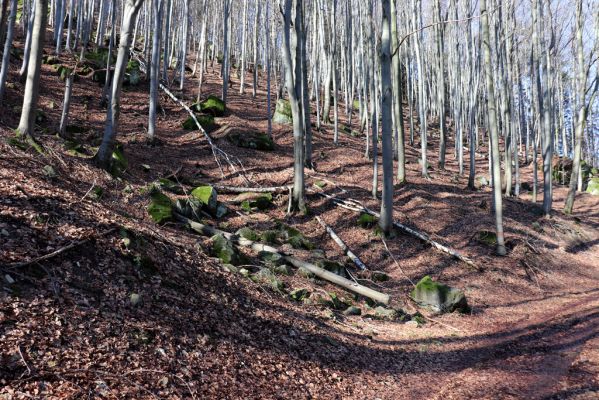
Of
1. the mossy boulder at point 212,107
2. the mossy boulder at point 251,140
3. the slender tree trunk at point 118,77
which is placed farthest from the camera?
the mossy boulder at point 212,107

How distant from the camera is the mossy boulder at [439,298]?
8.36 meters

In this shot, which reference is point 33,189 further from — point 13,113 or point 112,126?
point 13,113

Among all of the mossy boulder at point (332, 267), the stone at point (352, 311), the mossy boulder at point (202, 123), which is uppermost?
the mossy boulder at point (202, 123)

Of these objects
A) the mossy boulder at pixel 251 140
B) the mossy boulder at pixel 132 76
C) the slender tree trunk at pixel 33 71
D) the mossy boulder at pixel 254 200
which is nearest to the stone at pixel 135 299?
the slender tree trunk at pixel 33 71

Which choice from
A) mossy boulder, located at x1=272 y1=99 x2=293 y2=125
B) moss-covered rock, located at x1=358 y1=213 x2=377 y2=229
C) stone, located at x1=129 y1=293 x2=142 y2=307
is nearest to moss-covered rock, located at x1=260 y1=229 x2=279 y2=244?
moss-covered rock, located at x1=358 y1=213 x2=377 y2=229

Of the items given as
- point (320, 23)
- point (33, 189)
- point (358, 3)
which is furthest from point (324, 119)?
point (33, 189)

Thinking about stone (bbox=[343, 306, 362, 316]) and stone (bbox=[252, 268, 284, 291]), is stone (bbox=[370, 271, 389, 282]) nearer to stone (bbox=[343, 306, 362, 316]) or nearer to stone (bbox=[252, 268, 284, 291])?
stone (bbox=[343, 306, 362, 316])

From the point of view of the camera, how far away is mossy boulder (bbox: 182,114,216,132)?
18.2m

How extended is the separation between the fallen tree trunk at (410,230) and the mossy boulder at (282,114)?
10.2m

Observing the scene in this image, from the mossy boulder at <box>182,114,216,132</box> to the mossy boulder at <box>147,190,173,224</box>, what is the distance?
9284 millimetres

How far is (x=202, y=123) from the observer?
60.6ft

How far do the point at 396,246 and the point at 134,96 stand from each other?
52.8 ft

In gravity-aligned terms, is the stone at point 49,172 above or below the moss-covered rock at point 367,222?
above

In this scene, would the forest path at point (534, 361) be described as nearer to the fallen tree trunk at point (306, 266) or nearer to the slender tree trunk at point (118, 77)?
the fallen tree trunk at point (306, 266)
